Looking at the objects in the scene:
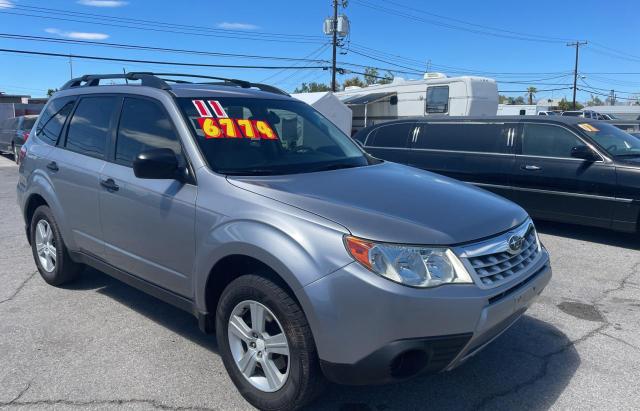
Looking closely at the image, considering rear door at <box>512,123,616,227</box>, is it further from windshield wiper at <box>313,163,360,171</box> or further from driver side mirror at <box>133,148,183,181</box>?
driver side mirror at <box>133,148,183,181</box>

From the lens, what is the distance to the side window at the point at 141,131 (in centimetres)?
359

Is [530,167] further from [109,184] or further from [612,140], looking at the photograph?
[109,184]

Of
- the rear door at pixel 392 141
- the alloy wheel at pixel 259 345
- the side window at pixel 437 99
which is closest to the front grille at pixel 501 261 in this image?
the alloy wheel at pixel 259 345

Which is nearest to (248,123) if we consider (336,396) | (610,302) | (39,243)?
(336,396)

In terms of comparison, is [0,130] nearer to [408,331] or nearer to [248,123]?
[248,123]

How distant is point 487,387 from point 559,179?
15.2ft

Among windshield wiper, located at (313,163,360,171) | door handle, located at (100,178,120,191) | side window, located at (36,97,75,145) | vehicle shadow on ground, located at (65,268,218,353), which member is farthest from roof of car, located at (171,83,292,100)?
vehicle shadow on ground, located at (65,268,218,353)

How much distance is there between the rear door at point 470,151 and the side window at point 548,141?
215 millimetres

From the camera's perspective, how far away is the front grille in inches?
105

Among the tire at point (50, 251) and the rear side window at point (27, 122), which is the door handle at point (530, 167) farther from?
the rear side window at point (27, 122)

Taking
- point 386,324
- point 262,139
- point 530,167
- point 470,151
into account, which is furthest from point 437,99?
point 386,324

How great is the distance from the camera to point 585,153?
22.3 ft

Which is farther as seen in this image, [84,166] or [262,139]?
[84,166]

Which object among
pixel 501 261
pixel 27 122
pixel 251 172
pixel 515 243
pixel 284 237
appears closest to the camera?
pixel 284 237
